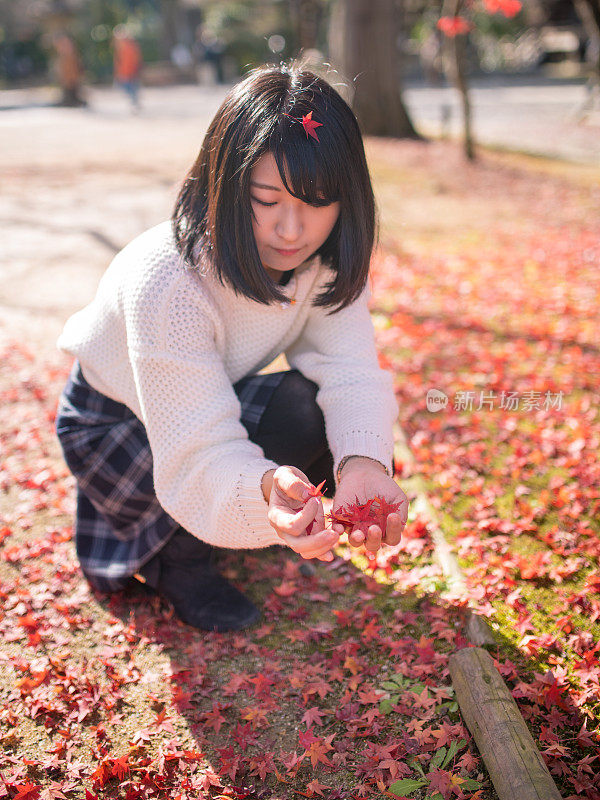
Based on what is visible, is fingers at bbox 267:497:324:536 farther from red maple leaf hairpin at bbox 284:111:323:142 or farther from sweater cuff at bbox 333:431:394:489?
red maple leaf hairpin at bbox 284:111:323:142

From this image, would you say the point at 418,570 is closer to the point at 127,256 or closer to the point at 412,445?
the point at 412,445

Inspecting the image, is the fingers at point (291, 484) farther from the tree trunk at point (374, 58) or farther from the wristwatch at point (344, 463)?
the tree trunk at point (374, 58)

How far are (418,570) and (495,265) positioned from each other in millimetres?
4493

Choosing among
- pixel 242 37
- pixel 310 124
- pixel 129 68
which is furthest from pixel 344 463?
pixel 242 37

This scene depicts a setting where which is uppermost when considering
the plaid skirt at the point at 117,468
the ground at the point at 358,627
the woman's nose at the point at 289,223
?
the woman's nose at the point at 289,223

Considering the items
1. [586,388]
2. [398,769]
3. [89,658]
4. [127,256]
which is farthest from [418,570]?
[586,388]

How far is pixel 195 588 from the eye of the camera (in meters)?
2.46

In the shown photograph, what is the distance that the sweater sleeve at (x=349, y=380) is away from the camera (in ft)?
6.98

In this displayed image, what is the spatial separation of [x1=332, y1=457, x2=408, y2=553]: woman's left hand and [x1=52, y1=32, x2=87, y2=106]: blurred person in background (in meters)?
17.9

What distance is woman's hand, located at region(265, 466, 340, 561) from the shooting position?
5.42 ft

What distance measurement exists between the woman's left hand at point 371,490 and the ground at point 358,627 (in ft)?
2.09

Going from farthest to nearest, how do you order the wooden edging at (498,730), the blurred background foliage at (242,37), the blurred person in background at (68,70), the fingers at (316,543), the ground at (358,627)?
the blurred background foliage at (242,37) → the blurred person in background at (68,70) → the ground at (358,627) → the wooden edging at (498,730) → the fingers at (316,543)

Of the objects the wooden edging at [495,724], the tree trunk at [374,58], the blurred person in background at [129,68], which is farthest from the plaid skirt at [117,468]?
the blurred person in background at [129,68]

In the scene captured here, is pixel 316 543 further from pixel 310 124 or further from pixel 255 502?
pixel 310 124
